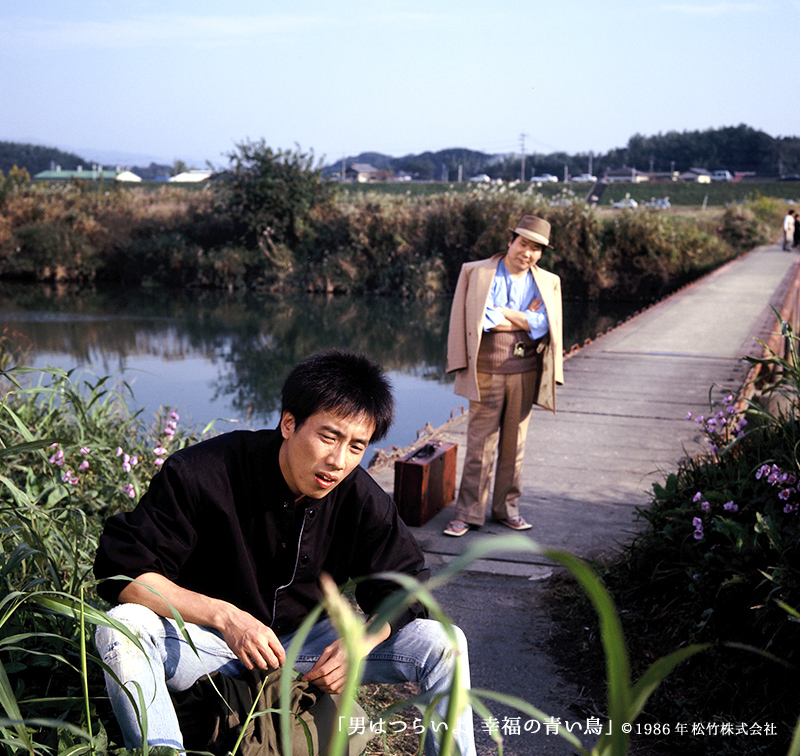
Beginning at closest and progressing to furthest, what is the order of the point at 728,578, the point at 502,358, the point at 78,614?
1. the point at 78,614
2. the point at 728,578
3. the point at 502,358

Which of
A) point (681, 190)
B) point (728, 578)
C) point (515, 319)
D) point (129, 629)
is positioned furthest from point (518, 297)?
point (681, 190)

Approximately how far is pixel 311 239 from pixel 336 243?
0.81 meters

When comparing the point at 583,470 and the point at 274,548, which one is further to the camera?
the point at 583,470

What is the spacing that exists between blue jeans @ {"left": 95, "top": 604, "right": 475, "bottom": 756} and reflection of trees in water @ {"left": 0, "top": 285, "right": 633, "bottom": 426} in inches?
316

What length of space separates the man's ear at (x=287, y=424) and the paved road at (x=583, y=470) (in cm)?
59

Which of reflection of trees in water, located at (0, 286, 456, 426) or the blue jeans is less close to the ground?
the blue jeans

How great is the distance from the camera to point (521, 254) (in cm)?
461

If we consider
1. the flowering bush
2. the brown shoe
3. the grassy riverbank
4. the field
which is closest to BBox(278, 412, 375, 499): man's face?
the flowering bush

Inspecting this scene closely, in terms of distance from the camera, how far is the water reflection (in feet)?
38.4

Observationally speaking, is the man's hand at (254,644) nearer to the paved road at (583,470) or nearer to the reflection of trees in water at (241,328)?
the paved road at (583,470)

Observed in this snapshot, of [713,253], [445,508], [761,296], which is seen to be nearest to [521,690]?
[445,508]

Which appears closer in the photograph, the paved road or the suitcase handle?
the paved road

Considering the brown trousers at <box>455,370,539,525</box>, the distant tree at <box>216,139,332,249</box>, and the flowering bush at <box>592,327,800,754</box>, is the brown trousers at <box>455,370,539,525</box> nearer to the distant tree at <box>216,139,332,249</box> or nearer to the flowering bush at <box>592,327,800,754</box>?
the flowering bush at <box>592,327,800,754</box>

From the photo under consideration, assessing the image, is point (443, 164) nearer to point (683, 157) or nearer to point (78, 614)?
point (683, 157)
